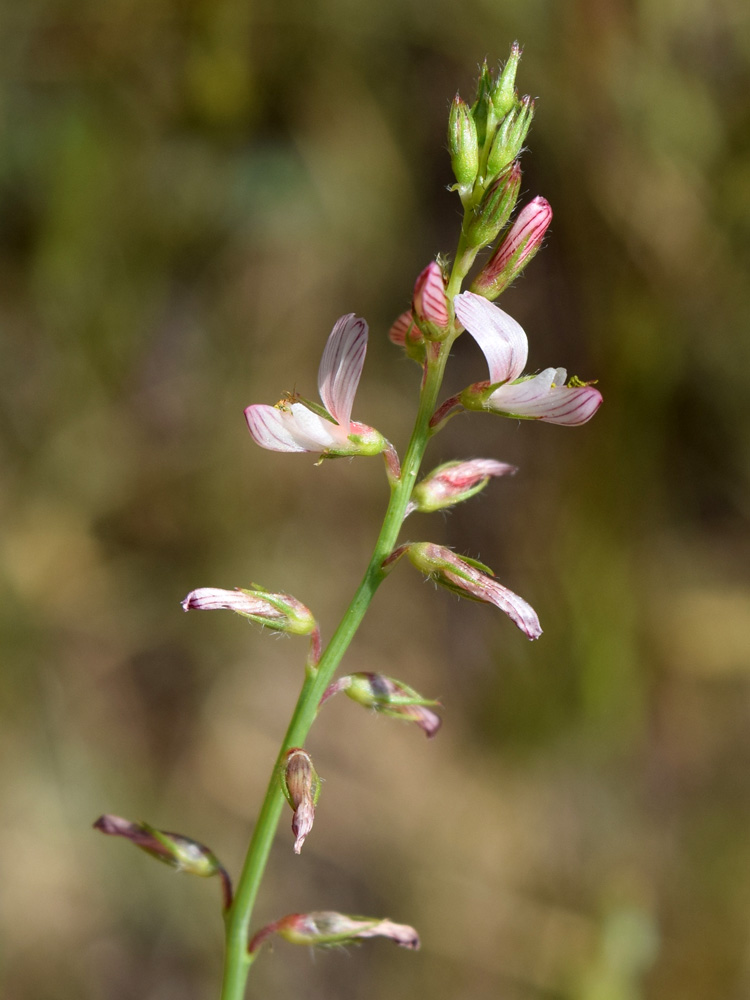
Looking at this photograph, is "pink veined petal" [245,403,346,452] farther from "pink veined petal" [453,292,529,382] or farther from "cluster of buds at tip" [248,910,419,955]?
"cluster of buds at tip" [248,910,419,955]

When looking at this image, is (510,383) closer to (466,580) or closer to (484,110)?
(466,580)

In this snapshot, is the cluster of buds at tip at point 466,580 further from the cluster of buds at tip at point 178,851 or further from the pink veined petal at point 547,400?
the cluster of buds at tip at point 178,851

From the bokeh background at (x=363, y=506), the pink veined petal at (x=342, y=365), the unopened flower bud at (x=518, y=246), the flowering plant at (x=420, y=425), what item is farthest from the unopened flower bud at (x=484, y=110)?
the bokeh background at (x=363, y=506)

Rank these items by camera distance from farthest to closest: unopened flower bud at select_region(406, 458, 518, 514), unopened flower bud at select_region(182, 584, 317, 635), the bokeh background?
the bokeh background → unopened flower bud at select_region(406, 458, 518, 514) → unopened flower bud at select_region(182, 584, 317, 635)

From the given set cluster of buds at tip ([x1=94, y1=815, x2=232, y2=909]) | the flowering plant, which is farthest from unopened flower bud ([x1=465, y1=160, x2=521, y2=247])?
cluster of buds at tip ([x1=94, y1=815, x2=232, y2=909])

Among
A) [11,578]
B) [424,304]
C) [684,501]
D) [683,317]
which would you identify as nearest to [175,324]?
[11,578]

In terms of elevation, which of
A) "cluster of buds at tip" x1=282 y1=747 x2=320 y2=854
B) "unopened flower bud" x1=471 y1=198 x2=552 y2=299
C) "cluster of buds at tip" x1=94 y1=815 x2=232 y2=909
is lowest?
"cluster of buds at tip" x1=94 y1=815 x2=232 y2=909
